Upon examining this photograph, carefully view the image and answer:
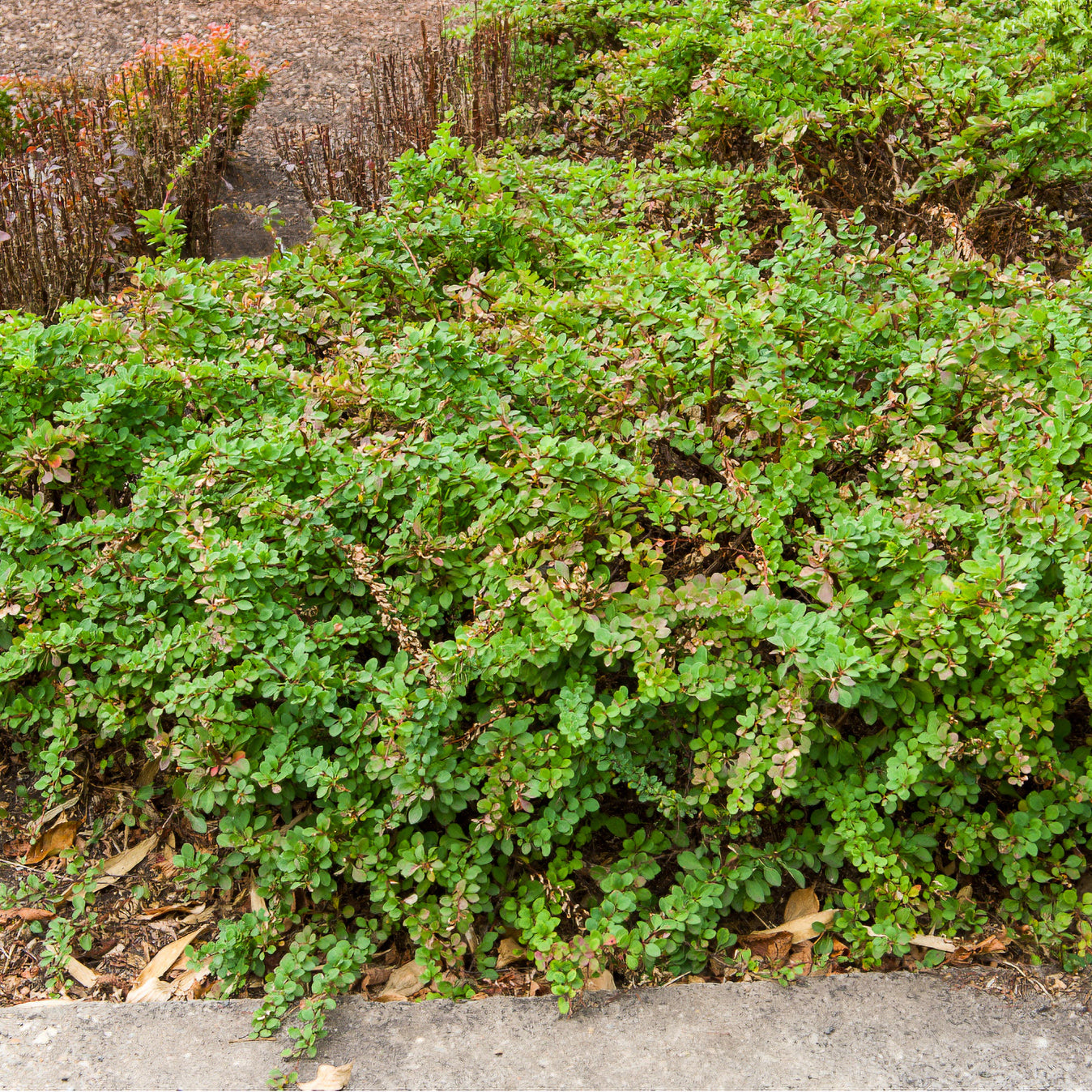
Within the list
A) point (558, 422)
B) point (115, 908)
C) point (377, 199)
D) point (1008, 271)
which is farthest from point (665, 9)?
point (115, 908)

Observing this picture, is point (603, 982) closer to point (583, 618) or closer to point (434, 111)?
point (583, 618)

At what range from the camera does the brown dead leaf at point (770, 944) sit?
2.12 metres

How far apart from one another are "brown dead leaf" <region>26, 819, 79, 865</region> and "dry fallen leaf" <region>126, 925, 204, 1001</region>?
1.41 feet

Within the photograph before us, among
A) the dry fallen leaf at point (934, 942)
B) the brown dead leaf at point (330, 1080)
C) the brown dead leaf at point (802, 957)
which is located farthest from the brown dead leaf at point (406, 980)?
the dry fallen leaf at point (934, 942)

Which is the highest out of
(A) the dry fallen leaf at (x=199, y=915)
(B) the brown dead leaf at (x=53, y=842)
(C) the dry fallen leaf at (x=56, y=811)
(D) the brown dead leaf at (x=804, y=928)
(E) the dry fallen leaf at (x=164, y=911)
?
(C) the dry fallen leaf at (x=56, y=811)

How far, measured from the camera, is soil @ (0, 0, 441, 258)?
6828 mm

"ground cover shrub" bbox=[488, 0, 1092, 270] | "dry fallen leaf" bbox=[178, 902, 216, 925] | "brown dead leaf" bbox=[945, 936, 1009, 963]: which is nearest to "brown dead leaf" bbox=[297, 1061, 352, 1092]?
"dry fallen leaf" bbox=[178, 902, 216, 925]

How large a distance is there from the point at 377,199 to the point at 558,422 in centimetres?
286

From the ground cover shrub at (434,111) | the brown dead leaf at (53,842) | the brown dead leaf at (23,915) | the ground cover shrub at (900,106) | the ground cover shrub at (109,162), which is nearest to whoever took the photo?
the brown dead leaf at (23,915)

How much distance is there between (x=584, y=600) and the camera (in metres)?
2.09

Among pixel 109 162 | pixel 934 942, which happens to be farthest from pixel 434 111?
pixel 934 942

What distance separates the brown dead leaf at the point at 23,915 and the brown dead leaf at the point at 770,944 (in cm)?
164

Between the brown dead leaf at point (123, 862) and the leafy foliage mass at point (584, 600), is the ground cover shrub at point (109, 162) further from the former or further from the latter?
the brown dead leaf at point (123, 862)

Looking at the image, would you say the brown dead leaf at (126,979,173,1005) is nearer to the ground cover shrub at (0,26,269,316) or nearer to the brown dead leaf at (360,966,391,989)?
the brown dead leaf at (360,966,391,989)
